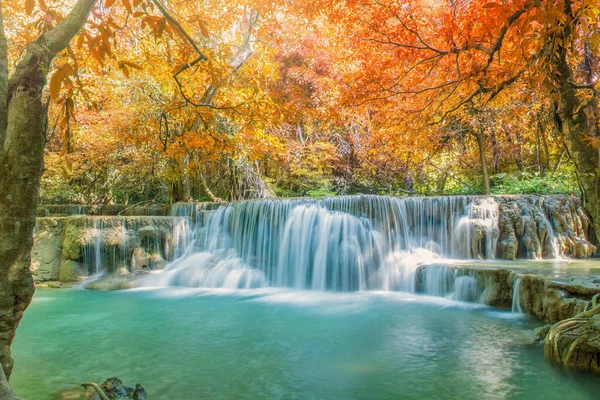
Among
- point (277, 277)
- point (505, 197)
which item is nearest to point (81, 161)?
point (277, 277)

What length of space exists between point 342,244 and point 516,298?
15.2 ft

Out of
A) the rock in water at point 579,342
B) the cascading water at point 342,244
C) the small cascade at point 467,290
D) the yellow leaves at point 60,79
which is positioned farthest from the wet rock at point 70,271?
the rock in water at point 579,342

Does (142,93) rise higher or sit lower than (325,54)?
lower

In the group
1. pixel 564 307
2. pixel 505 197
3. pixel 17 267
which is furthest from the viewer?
pixel 505 197

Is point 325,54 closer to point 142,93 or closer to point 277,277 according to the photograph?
point 142,93

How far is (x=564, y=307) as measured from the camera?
5543 mm

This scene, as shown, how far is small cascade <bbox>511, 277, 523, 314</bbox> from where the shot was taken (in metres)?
6.71

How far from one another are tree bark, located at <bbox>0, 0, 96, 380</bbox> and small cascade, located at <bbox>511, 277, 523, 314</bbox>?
269 inches

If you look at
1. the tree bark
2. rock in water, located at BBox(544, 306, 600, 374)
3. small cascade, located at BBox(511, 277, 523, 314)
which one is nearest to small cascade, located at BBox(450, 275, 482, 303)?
small cascade, located at BBox(511, 277, 523, 314)

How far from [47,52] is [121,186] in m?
15.6

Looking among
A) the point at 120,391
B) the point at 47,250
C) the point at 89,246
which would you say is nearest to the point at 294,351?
the point at 120,391

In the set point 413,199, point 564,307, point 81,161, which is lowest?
point 564,307

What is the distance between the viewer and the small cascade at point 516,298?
671cm

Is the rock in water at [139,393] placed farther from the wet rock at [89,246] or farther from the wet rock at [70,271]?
the wet rock at [70,271]
